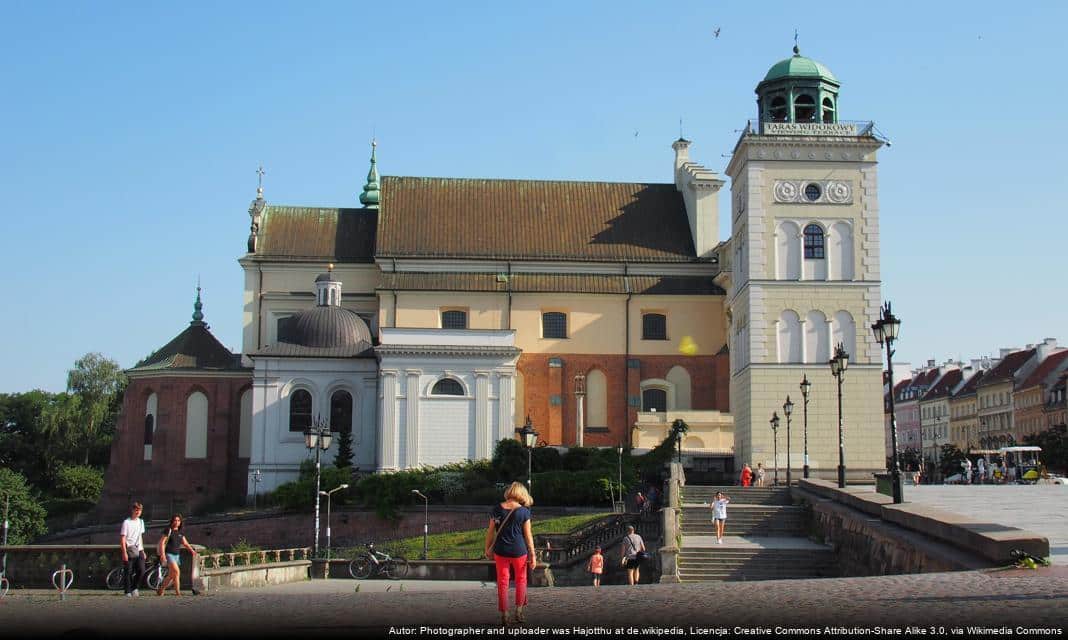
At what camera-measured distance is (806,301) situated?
5244cm

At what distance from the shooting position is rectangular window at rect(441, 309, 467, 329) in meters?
62.3

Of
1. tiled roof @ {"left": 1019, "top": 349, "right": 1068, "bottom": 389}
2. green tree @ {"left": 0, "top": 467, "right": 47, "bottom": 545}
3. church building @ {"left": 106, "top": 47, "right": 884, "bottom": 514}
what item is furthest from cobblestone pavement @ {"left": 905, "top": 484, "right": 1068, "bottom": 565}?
tiled roof @ {"left": 1019, "top": 349, "right": 1068, "bottom": 389}

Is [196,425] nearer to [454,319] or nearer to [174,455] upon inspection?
[174,455]

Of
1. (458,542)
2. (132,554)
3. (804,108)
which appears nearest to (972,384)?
(804,108)

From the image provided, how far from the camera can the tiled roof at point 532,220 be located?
64125mm

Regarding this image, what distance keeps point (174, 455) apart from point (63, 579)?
1600 inches

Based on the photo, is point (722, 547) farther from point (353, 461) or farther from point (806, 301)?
point (353, 461)

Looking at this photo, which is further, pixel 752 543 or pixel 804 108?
pixel 804 108

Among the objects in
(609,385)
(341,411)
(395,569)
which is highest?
(609,385)

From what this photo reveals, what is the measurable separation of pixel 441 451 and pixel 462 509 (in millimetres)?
6282

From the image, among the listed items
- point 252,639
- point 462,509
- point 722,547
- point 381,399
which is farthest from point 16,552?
point 381,399

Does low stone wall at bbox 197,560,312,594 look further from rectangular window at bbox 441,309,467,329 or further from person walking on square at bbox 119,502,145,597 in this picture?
rectangular window at bbox 441,309,467,329

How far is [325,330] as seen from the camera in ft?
193

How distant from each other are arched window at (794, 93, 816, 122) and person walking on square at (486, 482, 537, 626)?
138ft
